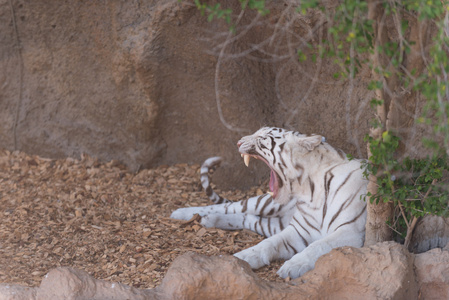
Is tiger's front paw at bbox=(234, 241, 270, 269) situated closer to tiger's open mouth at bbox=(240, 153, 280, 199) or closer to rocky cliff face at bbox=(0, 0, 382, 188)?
tiger's open mouth at bbox=(240, 153, 280, 199)

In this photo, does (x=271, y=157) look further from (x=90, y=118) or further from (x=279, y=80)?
(x=90, y=118)

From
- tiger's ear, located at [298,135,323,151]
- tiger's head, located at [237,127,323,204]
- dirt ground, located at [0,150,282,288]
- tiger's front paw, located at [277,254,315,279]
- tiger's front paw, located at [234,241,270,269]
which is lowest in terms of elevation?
dirt ground, located at [0,150,282,288]

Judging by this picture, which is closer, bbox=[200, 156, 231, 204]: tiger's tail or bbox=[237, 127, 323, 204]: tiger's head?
bbox=[237, 127, 323, 204]: tiger's head

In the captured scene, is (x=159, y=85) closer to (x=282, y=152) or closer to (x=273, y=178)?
(x=273, y=178)

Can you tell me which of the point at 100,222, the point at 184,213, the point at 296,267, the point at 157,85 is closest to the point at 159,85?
the point at 157,85

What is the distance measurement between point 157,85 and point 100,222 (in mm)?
1430

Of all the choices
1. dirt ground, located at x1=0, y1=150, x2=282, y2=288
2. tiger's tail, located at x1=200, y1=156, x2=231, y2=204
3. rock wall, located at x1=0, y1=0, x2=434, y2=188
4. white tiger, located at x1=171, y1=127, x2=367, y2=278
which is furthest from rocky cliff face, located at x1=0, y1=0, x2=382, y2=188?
white tiger, located at x1=171, y1=127, x2=367, y2=278

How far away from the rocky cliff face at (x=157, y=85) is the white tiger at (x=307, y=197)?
70 cm

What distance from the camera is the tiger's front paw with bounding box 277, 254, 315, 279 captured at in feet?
12.0

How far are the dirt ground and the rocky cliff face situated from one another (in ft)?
0.88

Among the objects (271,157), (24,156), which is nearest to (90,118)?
(24,156)

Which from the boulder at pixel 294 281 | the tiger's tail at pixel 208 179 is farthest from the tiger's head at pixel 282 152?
the boulder at pixel 294 281

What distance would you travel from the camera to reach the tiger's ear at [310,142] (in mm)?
4059

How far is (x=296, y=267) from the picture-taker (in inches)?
144
